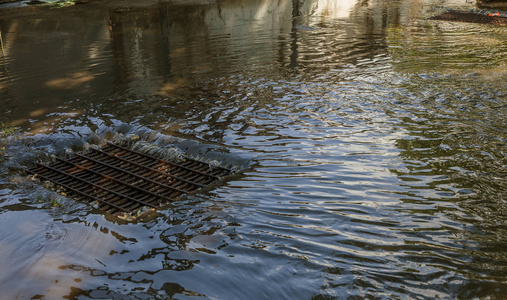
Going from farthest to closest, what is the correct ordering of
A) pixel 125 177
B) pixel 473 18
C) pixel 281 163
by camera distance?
pixel 473 18 → pixel 125 177 → pixel 281 163

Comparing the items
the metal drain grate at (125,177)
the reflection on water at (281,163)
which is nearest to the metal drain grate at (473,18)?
the reflection on water at (281,163)

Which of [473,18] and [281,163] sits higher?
[473,18]

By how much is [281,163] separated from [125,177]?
2331 millimetres

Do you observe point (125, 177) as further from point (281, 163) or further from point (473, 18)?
point (473, 18)

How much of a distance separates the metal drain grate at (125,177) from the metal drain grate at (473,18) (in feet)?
46.0

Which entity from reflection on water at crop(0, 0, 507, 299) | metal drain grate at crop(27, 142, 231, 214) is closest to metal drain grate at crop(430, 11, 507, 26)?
reflection on water at crop(0, 0, 507, 299)

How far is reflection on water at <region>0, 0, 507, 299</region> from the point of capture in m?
4.51

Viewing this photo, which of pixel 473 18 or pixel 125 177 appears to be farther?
pixel 473 18

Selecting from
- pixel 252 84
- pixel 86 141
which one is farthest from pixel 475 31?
pixel 86 141

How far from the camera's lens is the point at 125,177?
7.11 m

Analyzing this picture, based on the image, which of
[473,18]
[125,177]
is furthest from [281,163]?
[473,18]

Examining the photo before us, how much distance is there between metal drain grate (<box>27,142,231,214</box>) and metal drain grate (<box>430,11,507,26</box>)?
14.0 meters

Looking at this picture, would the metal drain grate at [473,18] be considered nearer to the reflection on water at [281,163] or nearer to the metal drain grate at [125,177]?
the reflection on water at [281,163]

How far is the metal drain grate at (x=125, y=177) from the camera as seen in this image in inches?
254
